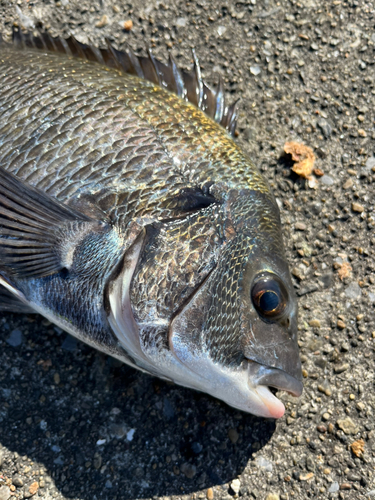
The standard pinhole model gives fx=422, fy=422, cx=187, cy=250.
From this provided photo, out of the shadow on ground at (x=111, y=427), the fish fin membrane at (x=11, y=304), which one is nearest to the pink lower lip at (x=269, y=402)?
the shadow on ground at (x=111, y=427)

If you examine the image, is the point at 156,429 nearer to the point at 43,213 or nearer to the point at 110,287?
the point at 110,287

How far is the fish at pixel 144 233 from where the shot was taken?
1675mm

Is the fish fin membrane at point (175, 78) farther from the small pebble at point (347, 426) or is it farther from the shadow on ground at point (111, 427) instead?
the small pebble at point (347, 426)

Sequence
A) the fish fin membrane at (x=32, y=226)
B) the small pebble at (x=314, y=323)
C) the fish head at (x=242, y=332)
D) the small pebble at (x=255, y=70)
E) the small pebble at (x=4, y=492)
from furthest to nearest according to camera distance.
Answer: the small pebble at (x=255, y=70) < the small pebble at (x=314, y=323) < the small pebble at (x=4, y=492) < the fish fin membrane at (x=32, y=226) < the fish head at (x=242, y=332)

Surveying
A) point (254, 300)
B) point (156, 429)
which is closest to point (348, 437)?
point (156, 429)

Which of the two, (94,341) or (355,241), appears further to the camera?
(355,241)

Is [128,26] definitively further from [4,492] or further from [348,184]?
[4,492]

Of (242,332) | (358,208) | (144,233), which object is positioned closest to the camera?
(242,332)

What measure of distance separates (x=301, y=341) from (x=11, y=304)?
1.63 metres

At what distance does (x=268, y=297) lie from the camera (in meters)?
1.69

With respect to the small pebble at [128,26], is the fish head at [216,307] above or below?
below

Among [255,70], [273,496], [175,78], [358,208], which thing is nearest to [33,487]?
[273,496]

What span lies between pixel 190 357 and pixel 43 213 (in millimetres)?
914

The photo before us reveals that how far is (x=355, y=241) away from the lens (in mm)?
2604
